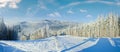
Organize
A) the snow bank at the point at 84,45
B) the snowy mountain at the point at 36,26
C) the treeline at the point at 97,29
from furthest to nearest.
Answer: the snowy mountain at the point at 36,26 → the treeline at the point at 97,29 → the snow bank at the point at 84,45

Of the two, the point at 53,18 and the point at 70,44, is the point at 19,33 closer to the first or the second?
the point at 53,18

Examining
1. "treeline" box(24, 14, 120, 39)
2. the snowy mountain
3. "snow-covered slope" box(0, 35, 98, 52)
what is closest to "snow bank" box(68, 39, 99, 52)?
"snow-covered slope" box(0, 35, 98, 52)

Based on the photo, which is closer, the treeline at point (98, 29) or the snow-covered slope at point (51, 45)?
the snow-covered slope at point (51, 45)

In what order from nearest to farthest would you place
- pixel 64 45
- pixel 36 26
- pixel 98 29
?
pixel 64 45
pixel 98 29
pixel 36 26

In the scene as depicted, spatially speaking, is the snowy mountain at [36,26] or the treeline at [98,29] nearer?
the treeline at [98,29]

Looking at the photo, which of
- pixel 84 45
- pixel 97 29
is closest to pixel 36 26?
pixel 97 29

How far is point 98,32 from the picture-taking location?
3146 millimetres

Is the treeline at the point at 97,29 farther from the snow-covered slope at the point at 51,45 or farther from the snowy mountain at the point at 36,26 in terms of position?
the snow-covered slope at the point at 51,45

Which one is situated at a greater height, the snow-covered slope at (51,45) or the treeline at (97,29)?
the treeline at (97,29)

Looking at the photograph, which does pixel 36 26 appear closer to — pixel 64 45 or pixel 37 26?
pixel 37 26

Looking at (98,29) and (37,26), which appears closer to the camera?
(98,29)

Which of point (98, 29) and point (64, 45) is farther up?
point (98, 29)

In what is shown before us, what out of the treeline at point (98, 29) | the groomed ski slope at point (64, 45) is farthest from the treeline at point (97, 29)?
the groomed ski slope at point (64, 45)

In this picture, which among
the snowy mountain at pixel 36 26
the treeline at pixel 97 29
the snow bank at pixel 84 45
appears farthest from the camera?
the snowy mountain at pixel 36 26
